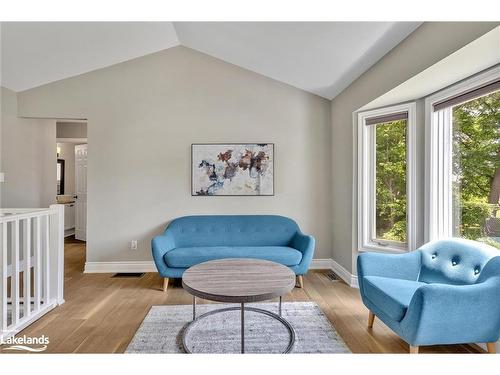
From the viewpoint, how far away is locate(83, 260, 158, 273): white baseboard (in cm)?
360

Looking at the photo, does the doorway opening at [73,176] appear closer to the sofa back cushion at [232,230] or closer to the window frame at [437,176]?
the sofa back cushion at [232,230]

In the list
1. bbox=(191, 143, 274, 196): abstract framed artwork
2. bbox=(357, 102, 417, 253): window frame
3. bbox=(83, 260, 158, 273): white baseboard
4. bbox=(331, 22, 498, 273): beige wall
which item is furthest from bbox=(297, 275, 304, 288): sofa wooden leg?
bbox=(83, 260, 158, 273): white baseboard

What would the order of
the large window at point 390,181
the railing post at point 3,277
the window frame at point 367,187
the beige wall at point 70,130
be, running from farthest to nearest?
the beige wall at point 70,130, the window frame at point 367,187, the large window at point 390,181, the railing post at point 3,277

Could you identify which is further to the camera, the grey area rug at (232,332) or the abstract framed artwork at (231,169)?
the abstract framed artwork at (231,169)

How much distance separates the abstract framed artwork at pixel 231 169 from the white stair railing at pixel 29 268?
1586 millimetres

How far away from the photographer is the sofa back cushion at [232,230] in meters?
3.40

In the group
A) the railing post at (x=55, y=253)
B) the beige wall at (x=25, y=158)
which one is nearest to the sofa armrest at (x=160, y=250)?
the railing post at (x=55, y=253)

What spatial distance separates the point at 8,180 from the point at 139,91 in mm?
1951

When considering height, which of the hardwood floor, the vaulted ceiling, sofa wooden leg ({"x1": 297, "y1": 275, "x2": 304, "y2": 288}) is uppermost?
the vaulted ceiling

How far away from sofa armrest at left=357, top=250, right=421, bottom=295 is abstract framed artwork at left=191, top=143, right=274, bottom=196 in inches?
67.7

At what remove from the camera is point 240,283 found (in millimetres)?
1896

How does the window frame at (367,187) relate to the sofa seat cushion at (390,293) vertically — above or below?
above

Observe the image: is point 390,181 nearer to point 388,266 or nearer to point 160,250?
point 388,266

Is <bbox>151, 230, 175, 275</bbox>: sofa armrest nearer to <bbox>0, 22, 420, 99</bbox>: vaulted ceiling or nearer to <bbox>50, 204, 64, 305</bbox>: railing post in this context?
<bbox>50, 204, 64, 305</bbox>: railing post
